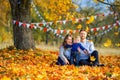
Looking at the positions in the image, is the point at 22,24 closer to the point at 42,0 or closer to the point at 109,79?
the point at 42,0

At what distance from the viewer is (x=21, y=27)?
18031mm

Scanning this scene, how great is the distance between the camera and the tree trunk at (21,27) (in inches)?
698

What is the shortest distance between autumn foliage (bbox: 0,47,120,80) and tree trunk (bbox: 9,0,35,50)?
457mm

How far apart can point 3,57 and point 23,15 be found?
9.59 feet

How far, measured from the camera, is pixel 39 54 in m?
17.0

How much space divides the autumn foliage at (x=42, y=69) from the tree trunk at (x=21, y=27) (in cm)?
46

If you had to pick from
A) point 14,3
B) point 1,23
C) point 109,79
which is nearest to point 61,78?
point 109,79

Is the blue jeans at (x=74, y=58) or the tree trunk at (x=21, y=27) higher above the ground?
the tree trunk at (x=21, y=27)

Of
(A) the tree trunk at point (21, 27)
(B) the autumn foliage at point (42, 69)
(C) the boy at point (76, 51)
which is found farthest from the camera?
(A) the tree trunk at point (21, 27)

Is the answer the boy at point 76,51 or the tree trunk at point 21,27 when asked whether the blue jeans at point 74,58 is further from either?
the tree trunk at point 21,27

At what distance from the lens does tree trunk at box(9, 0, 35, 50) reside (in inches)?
698

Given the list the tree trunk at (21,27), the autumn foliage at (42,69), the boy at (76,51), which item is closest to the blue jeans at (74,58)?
the boy at (76,51)

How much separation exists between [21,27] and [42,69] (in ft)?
27.4

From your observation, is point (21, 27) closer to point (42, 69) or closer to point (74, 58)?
point (74, 58)
